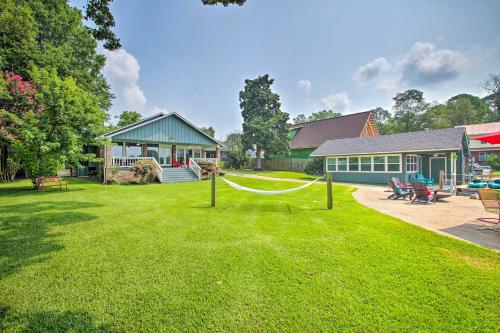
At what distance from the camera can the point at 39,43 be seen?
2017 cm

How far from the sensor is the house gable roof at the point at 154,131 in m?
17.9

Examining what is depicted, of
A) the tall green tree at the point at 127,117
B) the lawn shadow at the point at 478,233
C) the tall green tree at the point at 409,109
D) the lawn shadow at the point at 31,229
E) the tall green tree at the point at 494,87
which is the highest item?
the tall green tree at the point at 494,87

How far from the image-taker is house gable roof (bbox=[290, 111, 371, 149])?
97.8 ft

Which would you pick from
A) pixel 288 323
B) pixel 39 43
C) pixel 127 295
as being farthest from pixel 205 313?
pixel 39 43

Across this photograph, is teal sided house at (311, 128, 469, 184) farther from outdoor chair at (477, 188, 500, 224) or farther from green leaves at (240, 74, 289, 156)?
outdoor chair at (477, 188, 500, 224)

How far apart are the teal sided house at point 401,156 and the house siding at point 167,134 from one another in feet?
42.4

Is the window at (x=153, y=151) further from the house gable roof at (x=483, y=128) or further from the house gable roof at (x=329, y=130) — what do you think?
the house gable roof at (x=483, y=128)

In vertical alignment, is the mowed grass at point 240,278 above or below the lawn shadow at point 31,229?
below

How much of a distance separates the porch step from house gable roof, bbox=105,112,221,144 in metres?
3.47

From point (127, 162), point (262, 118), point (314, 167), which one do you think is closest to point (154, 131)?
point (127, 162)

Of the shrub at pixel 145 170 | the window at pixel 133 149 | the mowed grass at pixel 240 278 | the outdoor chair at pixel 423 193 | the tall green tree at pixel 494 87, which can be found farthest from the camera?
the tall green tree at pixel 494 87

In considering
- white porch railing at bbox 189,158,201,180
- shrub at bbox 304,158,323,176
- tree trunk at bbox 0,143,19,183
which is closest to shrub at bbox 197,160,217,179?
white porch railing at bbox 189,158,201,180

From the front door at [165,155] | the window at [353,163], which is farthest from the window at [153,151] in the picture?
the window at [353,163]

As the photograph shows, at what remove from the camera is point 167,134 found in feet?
67.3
